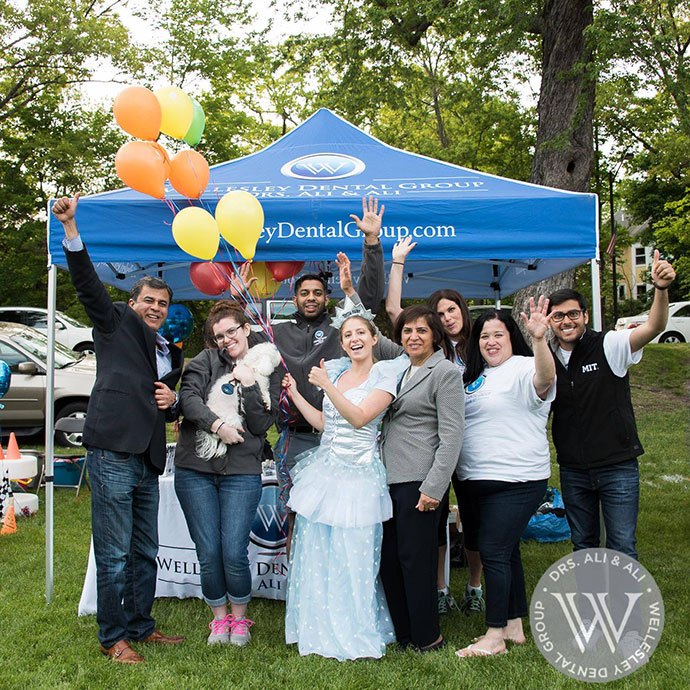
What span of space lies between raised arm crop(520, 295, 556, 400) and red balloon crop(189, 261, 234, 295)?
2.00 m

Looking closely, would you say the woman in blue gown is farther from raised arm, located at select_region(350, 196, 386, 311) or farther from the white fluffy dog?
raised arm, located at select_region(350, 196, 386, 311)

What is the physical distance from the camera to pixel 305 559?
3352 millimetres

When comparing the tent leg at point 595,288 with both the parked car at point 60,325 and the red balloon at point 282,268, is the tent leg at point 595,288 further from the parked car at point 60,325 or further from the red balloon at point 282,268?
the parked car at point 60,325

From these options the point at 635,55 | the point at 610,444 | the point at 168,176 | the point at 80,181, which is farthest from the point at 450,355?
the point at 80,181

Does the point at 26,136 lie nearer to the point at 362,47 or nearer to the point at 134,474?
the point at 362,47

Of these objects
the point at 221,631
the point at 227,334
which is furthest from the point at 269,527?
the point at 227,334

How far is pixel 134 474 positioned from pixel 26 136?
16.4m

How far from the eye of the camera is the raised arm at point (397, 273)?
3.79m

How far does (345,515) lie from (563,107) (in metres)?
7.84

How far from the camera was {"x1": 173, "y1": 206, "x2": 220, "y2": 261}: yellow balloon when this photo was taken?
351 cm

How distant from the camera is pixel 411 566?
Result: 322 centimetres

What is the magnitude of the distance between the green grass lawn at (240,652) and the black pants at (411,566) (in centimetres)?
12

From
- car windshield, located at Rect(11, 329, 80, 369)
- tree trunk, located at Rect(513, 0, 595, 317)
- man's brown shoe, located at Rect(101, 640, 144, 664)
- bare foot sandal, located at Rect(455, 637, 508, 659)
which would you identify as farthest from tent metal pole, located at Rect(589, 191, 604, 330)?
car windshield, located at Rect(11, 329, 80, 369)

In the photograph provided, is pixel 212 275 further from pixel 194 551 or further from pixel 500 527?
pixel 500 527
